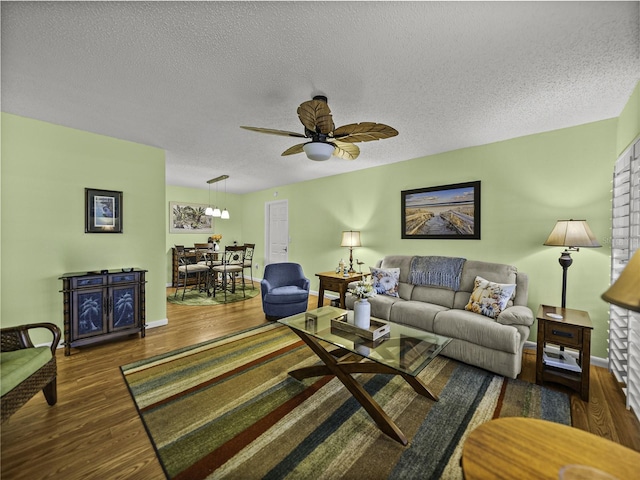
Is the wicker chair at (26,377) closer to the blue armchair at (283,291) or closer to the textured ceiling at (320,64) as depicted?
the textured ceiling at (320,64)

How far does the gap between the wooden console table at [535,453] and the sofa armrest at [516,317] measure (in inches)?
66.6

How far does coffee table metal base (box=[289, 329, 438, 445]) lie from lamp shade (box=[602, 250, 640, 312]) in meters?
1.09

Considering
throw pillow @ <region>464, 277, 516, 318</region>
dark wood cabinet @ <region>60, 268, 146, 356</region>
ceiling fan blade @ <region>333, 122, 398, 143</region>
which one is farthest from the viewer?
dark wood cabinet @ <region>60, 268, 146, 356</region>

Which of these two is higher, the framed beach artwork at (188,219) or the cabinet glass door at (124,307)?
the framed beach artwork at (188,219)

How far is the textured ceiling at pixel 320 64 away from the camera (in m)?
1.50

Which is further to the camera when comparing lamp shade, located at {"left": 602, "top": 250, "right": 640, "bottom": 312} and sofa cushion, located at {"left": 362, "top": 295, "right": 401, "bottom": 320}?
sofa cushion, located at {"left": 362, "top": 295, "right": 401, "bottom": 320}

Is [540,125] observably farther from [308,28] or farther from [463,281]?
[308,28]

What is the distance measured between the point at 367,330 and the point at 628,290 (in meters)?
1.61

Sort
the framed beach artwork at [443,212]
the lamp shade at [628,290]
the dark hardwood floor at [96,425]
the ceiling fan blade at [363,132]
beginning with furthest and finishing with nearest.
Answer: the framed beach artwork at [443,212] → the ceiling fan blade at [363,132] → the dark hardwood floor at [96,425] → the lamp shade at [628,290]

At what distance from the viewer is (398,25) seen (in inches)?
61.8

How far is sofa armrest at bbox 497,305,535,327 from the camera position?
2.48 meters

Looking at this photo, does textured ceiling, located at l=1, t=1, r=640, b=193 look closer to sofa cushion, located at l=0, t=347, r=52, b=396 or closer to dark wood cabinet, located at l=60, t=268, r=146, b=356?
dark wood cabinet, located at l=60, t=268, r=146, b=356

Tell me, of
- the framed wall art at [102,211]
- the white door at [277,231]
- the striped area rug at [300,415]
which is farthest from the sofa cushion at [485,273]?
the framed wall art at [102,211]

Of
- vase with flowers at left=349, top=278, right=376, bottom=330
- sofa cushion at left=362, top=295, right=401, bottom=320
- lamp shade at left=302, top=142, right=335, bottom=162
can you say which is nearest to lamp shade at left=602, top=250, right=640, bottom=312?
vase with flowers at left=349, top=278, right=376, bottom=330
